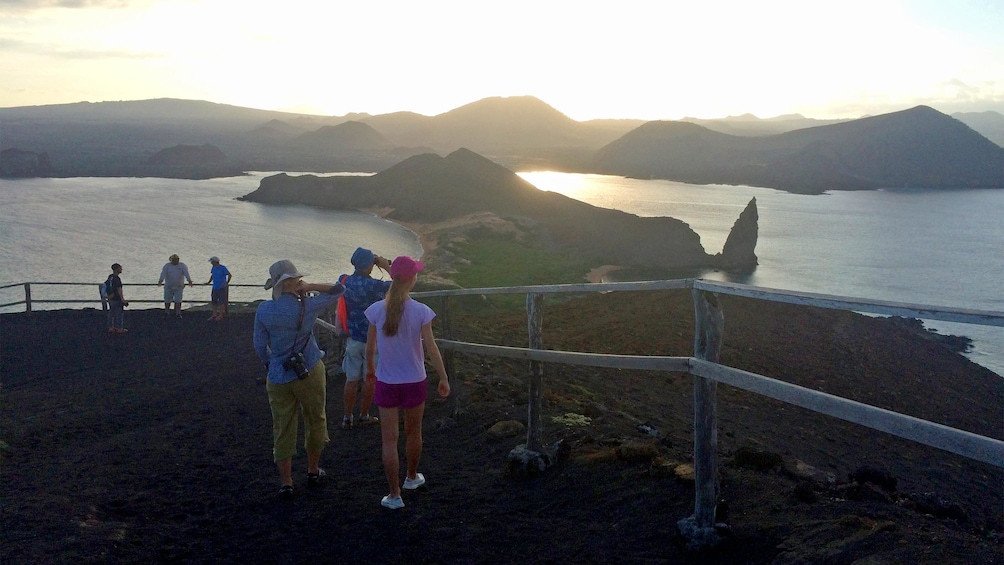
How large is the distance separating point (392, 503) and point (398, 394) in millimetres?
770

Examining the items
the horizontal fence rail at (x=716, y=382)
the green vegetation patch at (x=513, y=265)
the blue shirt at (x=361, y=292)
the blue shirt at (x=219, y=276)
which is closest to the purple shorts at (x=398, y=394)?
the horizontal fence rail at (x=716, y=382)

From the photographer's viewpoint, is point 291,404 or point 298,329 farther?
point 291,404

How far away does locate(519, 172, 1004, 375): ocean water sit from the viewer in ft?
177

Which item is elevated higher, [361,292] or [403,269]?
[403,269]

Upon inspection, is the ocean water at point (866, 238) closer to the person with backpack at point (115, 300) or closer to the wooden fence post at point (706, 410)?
the person with backpack at point (115, 300)

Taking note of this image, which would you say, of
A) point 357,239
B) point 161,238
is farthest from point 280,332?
point 357,239

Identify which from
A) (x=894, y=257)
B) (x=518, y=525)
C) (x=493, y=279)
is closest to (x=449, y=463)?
(x=518, y=525)

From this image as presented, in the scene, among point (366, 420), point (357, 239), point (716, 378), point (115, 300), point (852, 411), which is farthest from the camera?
point (357, 239)

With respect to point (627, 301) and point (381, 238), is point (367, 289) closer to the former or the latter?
point (627, 301)

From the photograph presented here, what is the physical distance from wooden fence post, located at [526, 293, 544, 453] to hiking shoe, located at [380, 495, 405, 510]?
3.54 feet

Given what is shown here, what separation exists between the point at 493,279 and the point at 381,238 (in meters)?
33.6

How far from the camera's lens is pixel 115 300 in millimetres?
16422

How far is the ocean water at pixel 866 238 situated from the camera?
5394cm

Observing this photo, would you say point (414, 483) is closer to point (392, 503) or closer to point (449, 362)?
point (392, 503)
